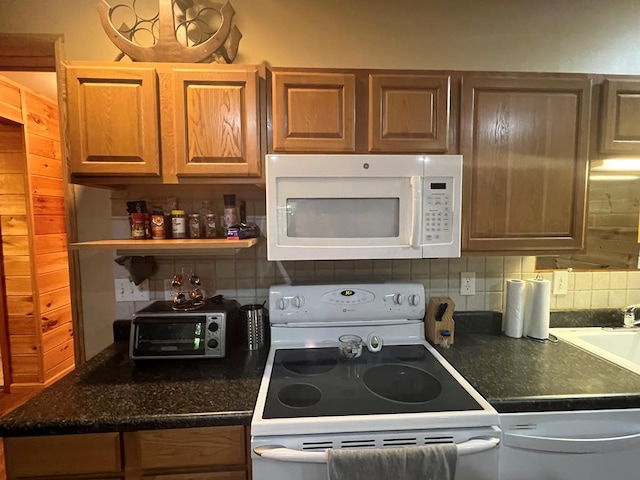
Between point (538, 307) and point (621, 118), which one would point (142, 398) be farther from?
point (621, 118)

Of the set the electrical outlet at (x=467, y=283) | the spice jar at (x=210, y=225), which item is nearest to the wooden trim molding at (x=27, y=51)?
the spice jar at (x=210, y=225)

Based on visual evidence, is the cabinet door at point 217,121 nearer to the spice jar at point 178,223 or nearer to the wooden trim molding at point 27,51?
the spice jar at point 178,223

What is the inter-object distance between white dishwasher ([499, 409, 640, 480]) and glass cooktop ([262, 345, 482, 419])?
214mm

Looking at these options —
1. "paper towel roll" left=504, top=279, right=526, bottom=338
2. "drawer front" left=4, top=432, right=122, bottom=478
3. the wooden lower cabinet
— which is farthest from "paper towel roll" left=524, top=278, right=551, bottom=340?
"drawer front" left=4, top=432, right=122, bottom=478

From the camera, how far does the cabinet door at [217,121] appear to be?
128cm

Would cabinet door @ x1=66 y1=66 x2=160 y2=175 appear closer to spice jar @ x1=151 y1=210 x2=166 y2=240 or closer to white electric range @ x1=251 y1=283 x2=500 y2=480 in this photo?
spice jar @ x1=151 y1=210 x2=166 y2=240

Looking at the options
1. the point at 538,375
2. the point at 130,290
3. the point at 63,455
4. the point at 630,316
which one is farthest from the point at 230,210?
the point at 630,316

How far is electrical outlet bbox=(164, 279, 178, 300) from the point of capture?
1.67m

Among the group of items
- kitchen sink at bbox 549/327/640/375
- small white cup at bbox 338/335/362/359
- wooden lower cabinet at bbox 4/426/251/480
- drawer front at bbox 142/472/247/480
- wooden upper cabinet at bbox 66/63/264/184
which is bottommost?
drawer front at bbox 142/472/247/480

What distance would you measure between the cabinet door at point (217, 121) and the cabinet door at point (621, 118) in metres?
1.46

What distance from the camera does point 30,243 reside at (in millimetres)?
2629

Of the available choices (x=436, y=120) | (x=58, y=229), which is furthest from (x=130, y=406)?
(x=58, y=229)

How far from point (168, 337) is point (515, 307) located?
1.63 m

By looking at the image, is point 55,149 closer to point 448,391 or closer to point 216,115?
point 216,115
